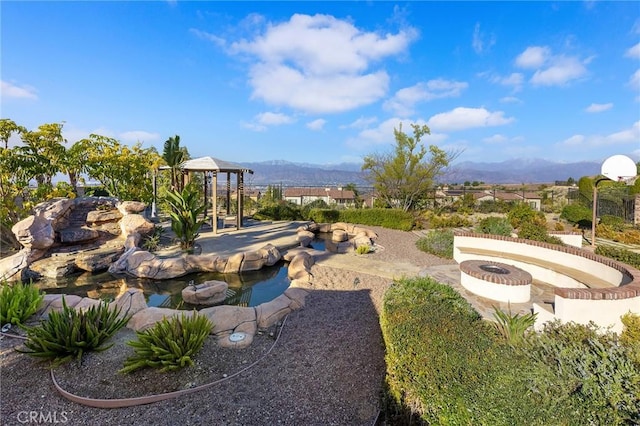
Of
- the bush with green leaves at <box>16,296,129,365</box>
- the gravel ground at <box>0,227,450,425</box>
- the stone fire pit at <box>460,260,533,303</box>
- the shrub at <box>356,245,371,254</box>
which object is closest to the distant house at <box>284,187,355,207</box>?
the shrub at <box>356,245,371,254</box>

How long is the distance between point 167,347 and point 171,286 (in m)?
4.19

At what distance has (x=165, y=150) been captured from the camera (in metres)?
13.2

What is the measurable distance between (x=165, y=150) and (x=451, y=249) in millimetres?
11939

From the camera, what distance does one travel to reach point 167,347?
3.60 metres

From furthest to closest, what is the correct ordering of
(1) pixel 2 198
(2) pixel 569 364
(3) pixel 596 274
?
(1) pixel 2 198 → (3) pixel 596 274 → (2) pixel 569 364

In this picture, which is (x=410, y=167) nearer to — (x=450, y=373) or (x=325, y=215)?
(x=325, y=215)

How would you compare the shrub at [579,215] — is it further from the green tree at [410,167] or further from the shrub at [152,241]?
the shrub at [152,241]

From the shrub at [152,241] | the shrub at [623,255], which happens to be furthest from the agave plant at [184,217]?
the shrub at [623,255]

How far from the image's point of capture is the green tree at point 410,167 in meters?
17.1

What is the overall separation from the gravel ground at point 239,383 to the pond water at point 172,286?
2058 millimetres

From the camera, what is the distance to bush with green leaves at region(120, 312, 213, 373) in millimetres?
3473

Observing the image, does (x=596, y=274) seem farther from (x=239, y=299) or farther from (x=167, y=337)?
(x=167, y=337)

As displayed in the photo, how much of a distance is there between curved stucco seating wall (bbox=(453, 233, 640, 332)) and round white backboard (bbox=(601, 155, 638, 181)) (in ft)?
11.0

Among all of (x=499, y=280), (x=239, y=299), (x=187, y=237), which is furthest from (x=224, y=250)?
(x=499, y=280)
